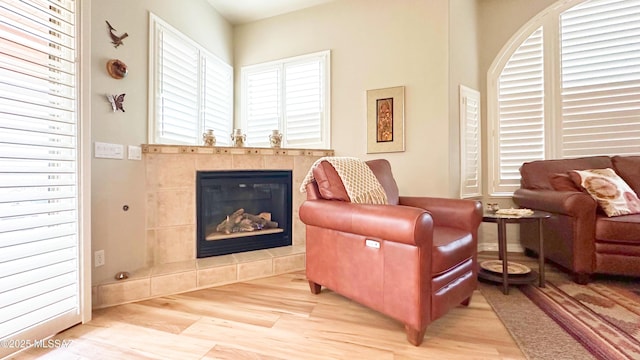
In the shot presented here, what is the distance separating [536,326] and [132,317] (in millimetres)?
2436

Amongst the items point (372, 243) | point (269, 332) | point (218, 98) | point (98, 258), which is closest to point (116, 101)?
point (98, 258)

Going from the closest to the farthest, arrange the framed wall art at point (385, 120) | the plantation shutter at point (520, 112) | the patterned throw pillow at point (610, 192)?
the patterned throw pillow at point (610, 192) < the framed wall art at point (385, 120) < the plantation shutter at point (520, 112)

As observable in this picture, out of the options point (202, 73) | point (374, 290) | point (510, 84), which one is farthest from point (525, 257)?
point (202, 73)

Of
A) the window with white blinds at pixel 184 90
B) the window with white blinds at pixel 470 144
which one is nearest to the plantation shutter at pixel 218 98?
the window with white blinds at pixel 184 90

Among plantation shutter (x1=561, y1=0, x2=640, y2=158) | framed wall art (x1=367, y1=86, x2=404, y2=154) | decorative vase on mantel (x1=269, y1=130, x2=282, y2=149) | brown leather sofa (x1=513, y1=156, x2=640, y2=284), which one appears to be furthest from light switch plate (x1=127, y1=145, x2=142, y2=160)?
plantation shutter (x1=561, y1=0, x2=640, y2=158)

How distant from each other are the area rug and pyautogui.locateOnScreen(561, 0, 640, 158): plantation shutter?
4.81ft

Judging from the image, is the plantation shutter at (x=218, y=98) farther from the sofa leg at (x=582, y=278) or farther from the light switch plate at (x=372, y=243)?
the sofa leg at (x=582, y=278)

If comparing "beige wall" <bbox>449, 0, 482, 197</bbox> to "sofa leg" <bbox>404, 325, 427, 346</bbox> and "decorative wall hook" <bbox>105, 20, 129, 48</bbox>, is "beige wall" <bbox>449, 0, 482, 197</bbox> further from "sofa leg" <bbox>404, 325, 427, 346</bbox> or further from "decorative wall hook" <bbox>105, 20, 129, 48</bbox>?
"decorative wall hook" <bbox>105, 20, 129, 48</bbox>

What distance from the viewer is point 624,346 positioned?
4.44 ft

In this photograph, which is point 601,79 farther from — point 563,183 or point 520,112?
point 563,183

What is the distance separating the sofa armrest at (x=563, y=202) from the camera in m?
2.08

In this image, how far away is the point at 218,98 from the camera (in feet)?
10.7

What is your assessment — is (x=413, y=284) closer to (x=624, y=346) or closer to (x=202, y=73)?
(x=624, y=346)

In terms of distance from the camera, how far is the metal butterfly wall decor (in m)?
1.96
